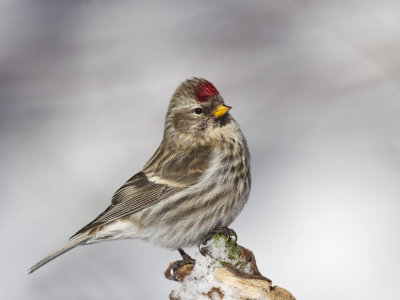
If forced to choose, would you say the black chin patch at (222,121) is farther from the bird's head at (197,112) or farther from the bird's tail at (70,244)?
the bird's tail at (70,244)

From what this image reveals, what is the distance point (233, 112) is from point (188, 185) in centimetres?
162

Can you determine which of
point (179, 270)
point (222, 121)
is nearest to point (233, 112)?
point (222, 121)

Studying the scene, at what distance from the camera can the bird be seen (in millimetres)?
3457

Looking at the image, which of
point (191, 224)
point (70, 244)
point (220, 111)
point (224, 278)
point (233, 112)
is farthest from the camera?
point (233, 112)

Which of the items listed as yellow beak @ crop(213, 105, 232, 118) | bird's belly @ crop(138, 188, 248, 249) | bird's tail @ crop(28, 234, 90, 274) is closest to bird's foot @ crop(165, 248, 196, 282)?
bird's belly @ crop(138, 188, 248, 249)

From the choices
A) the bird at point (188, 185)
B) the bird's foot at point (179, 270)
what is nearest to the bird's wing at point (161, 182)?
the bird at point (188, 185)

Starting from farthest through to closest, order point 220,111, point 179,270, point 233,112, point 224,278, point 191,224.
Result: point 233,112, point 220,111, point 191,224, point 179,270, point 224,278

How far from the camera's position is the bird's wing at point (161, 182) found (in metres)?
3.53

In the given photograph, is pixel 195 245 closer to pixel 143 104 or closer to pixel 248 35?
pixel 248 35

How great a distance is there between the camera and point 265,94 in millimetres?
4977

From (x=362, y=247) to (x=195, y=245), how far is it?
1418 millimetres

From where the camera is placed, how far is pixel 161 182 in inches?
140

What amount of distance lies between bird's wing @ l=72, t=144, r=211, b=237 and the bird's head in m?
0.11

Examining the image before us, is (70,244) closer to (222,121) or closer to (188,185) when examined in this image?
(188,185)
